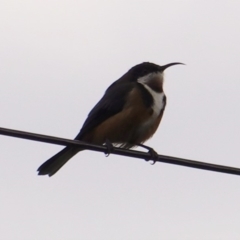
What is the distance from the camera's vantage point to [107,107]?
785cm

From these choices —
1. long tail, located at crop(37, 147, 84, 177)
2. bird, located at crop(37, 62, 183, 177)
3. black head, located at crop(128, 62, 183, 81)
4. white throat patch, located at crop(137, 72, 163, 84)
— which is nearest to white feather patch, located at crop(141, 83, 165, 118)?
bird, located at crop(37, 62, 183, 177)

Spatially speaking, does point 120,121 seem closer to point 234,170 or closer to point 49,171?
point 49,171

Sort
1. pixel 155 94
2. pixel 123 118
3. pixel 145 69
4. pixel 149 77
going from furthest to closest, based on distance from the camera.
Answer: pixel 145 69 < pixel 149 77 < pixel 155 94 < pixel 123 118

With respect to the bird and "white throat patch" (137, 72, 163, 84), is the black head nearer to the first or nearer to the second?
"white throat patch" (137, 72, 163, 84)

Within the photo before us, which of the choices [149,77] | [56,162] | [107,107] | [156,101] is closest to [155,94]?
[156,101]

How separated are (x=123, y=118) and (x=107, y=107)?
1.04 feet

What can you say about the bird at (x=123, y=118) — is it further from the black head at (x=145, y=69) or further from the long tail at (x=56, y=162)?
the black head at (x=145, y=69)

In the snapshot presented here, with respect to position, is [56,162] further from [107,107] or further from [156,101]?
[156,101]

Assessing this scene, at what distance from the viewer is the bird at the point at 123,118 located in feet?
25.0

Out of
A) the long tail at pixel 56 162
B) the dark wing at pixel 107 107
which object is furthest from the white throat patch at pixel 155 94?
the long tail at pixel 56 162

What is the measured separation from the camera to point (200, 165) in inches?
201

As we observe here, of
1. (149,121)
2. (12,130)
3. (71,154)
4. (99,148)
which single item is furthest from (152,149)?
(12,130)

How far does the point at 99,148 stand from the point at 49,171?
7.05 feet

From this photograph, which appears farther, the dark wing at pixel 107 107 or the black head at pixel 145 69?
the black head at pixel 145 69
